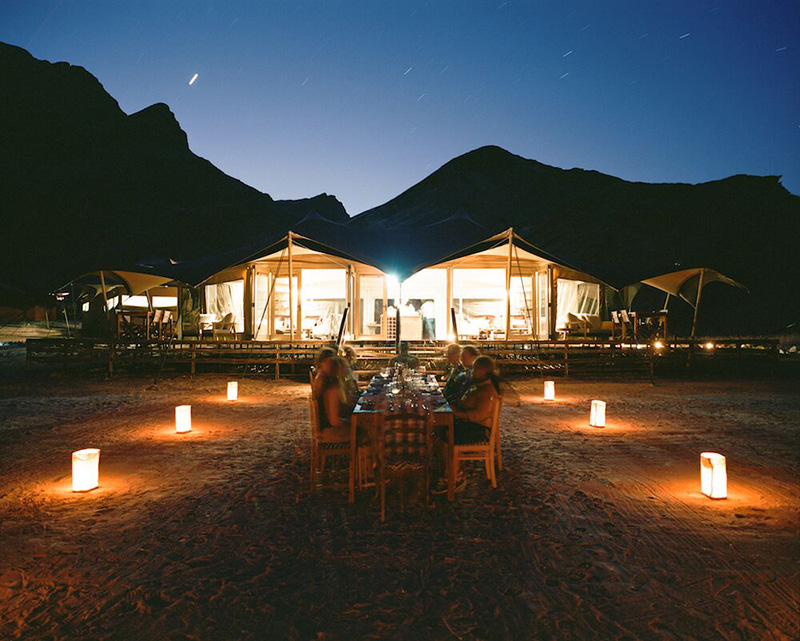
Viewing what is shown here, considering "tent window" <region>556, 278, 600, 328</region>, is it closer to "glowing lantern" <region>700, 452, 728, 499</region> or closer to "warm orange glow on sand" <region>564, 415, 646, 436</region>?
"warm orange glow on sand" <region>564, 415, 646, 436</region>

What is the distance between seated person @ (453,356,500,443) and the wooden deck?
7879 millimetres

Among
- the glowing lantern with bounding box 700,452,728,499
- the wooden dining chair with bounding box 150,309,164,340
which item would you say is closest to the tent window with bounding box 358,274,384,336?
the wooden dining chair with bounding box 150,309,164,340

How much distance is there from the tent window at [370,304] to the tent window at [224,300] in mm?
4449

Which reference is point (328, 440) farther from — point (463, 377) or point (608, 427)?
point (608, 427)

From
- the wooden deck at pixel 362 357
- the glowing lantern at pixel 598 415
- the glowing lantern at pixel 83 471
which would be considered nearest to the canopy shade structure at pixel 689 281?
the wooden deck at pixel 362 357

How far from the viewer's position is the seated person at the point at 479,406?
15.3ft

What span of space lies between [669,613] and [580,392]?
865 cm

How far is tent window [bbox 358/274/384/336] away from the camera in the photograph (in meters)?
17.7

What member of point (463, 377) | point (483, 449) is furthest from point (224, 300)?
point (483, 449)

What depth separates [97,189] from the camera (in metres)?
73.1

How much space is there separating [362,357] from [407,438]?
29.2 feet

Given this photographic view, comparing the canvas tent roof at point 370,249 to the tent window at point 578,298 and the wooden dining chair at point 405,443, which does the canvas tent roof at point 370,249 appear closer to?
the tent window at point 578,298

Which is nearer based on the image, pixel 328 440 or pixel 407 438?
pixel 407 438

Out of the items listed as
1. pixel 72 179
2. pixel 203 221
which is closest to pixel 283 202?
pixel 203 221
